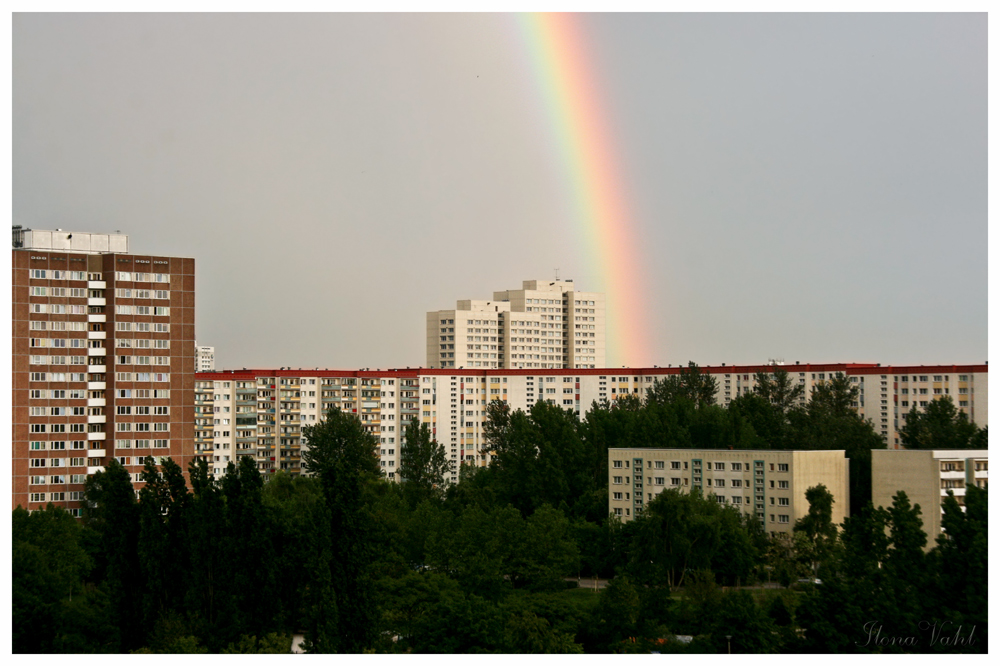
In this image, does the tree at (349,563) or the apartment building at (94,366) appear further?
the apartment building at (94,366)

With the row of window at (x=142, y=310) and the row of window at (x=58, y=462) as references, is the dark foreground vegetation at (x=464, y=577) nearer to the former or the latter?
the row of window at (x=58, y=462)

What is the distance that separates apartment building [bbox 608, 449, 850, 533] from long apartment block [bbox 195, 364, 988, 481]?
1763cm

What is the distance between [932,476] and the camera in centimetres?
2367

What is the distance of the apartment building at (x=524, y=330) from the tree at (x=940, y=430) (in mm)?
27906

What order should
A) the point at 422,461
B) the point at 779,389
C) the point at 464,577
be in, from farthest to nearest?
1. the point at 779,389
2. the point at 422,461
3. the point at 464,577

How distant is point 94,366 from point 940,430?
79.8 feet

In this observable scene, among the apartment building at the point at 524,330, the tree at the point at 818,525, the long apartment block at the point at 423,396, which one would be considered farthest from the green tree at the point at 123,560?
the apartment building at the point at 524,330

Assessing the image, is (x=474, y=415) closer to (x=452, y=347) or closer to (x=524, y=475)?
(x=452, y=347)

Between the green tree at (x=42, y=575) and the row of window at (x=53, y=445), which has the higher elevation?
the row of window at (x=53, y=445)

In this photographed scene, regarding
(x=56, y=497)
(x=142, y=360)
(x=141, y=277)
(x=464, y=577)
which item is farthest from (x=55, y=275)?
(x=464, y=577)

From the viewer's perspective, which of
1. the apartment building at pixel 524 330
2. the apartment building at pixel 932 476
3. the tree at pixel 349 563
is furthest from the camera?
the apartment building at pixel 524 330

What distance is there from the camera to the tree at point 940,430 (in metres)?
33.3

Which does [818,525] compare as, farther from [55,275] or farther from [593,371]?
[593,371]

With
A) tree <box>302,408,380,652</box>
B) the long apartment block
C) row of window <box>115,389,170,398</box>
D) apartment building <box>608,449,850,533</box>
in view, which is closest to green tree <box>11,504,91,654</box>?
tree <box>302,408,380,652</box>
